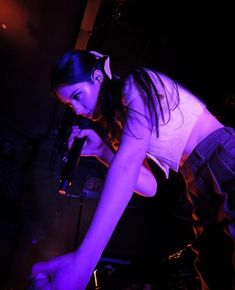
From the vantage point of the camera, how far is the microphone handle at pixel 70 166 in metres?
1.11

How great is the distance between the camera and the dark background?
3322 millimetres

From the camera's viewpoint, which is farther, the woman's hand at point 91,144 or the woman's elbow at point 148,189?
the woman's hand at point 91,144

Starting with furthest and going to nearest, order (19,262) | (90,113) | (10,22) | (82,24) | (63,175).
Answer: (19,262)
(10,22)
(82,24)
(90,113)
(63,175)

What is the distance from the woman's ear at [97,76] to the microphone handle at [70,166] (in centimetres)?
30

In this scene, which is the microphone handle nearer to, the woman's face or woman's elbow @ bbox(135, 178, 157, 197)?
the woman's face

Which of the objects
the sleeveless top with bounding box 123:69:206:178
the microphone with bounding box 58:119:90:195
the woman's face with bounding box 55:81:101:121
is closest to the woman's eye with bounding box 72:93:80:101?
the woman's face with bounding box 55:81:101:121

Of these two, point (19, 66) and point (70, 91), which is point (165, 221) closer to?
point (19, 66)

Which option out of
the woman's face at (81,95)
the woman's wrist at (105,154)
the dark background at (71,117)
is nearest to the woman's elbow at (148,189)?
the woman's wrist at (105,154)

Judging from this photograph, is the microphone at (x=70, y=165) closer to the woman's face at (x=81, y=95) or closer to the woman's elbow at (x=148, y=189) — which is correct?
the woman's face at (x=81, y=95)

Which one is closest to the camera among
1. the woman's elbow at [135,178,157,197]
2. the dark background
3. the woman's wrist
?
the woman's elbow at [135,178,157,197]

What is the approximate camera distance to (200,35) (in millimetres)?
3324

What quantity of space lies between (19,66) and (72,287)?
17.3 ft

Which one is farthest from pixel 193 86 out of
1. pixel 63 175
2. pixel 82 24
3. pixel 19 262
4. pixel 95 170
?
pixel 19 262

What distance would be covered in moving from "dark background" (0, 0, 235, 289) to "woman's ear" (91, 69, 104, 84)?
118 cm
